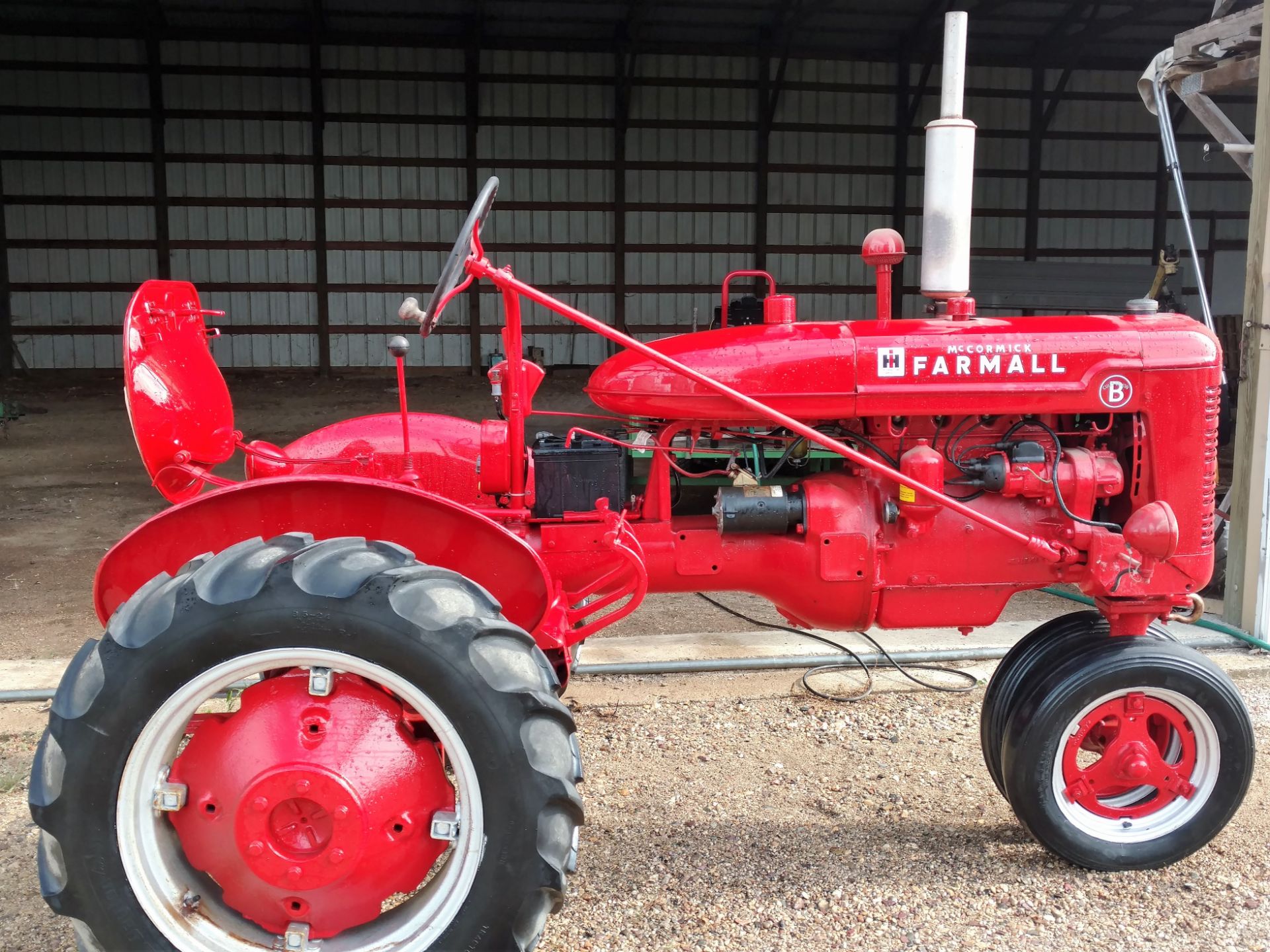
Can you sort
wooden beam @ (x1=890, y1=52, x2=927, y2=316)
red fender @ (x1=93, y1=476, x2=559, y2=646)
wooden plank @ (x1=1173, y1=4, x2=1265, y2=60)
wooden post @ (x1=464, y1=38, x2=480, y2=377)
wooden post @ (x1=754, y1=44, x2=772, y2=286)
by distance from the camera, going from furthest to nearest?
wooden beam @ (x1=890, y1=52, x2=927, y2=316) < wooden post @ (x1=754, y1=44, x2=772, y2=286) < wooden post @ (x1=464, y1=38, x2=480, y2=377) < wooden plank @ (x1=1173, y1=4, x2=1265, y2=60) < red fender @ (x1=93, y1=476, x2=559, y2=646)

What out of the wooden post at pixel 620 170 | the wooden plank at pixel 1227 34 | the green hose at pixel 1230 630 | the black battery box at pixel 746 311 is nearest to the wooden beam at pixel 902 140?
the wooden post at pixel 620 170

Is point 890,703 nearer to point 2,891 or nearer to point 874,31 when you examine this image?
point 2,891

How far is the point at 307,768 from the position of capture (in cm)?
192

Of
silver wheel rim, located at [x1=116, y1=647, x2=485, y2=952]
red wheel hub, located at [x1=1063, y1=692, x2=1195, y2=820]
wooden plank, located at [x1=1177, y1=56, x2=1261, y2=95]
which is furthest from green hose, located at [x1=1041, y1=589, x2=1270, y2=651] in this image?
silver wheel rim, located at [x1=116, y1=647, x2=485, y2=952]

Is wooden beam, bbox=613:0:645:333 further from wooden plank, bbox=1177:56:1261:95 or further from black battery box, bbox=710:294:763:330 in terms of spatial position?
wooden plank, bbox=1177:56:1261:95

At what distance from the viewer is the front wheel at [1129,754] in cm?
250

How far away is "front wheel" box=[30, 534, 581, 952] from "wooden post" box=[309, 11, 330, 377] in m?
13.2

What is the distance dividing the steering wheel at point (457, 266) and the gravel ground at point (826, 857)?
4.63ft

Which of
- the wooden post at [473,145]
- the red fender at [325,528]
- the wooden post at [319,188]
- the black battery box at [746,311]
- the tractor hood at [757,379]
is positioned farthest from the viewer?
the wooden post at [473,145]

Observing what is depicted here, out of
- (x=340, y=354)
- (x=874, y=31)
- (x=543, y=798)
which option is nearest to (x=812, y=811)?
(x=543, y=798)

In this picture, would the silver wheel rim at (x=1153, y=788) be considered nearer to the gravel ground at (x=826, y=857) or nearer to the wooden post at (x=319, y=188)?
the gravel ground at (x=826, y=857)

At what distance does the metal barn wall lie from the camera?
552 inches

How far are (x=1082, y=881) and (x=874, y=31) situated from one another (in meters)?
14.8

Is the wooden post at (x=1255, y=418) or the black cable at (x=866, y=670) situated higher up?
the wooden post at (x=1255, y=418)
